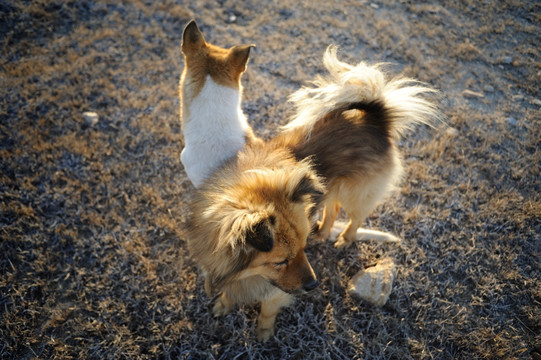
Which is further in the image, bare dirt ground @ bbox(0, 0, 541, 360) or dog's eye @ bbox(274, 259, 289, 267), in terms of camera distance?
bare dirt ground @ bbox(0, 0, 541, 360)

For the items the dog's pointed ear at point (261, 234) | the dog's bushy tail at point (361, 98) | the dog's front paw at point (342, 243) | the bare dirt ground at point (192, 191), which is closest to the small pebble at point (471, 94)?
the bare dirt ground at point (192, 191)

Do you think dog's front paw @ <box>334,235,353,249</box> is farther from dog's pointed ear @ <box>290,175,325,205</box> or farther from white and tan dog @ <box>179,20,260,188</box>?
white and tan dog @ <box>179,20,260,188</box>

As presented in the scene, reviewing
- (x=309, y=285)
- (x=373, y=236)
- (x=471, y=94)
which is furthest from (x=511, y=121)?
(x=309, y=285)

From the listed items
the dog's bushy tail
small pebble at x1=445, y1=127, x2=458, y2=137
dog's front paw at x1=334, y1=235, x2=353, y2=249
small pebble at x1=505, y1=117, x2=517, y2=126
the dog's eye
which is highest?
the dog's bushy tail

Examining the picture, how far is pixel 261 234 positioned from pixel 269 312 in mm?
1153

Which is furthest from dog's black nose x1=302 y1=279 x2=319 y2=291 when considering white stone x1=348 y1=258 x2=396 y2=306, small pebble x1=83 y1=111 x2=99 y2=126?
small pebble x1=83 y1=111 x2=99 y2=126

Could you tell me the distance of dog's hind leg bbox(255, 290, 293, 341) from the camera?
217cm

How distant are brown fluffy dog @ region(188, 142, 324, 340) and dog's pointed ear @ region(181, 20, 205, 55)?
1.35m

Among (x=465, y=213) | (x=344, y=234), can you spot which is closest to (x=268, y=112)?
(x=344, y=234)

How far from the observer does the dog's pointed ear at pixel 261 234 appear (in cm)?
148

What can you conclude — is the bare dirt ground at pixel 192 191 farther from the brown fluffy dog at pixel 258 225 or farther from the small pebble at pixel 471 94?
the brown fluffy dog at pixel 258 225

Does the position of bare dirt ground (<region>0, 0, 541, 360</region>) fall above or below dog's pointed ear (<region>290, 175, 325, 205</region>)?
below

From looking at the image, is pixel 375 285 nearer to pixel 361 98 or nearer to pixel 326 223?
pixel 326 223

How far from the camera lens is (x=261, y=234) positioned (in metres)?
1.48
